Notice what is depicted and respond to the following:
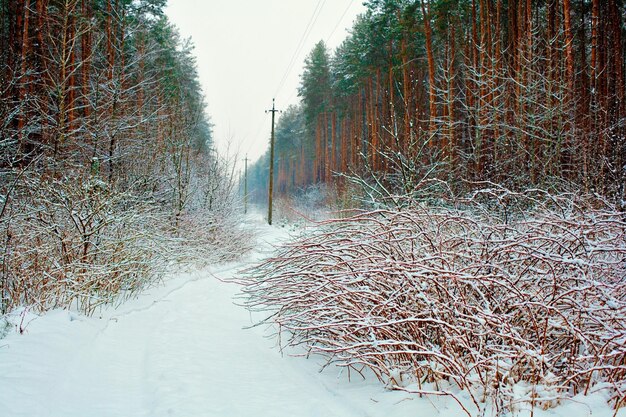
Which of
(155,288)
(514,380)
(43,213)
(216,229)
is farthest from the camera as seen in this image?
(216,229)

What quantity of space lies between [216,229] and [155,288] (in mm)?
5251

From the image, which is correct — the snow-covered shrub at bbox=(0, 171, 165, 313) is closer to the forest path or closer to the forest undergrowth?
the forest undergrowth

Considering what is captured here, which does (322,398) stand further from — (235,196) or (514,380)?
(235,196)

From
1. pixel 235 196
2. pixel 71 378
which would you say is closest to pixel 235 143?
pixel 235 196

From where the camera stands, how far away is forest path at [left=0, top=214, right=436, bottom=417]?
2807mm

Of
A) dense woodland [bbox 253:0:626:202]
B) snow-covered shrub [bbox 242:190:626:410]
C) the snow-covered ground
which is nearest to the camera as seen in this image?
snow-covered shrub [bbox 242:190:626:410]

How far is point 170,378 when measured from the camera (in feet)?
11.2

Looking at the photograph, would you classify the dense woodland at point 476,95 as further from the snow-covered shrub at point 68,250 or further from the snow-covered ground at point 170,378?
the snow-covered shrub at point 68,250

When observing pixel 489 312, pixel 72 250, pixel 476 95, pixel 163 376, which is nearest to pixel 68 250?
pixel 72 250

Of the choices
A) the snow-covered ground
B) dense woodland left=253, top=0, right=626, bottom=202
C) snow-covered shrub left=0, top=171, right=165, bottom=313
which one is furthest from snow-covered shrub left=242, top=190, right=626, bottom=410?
snow-covered shrub left=0, top=171, right=165, bottom=313

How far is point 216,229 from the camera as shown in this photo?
1276cm

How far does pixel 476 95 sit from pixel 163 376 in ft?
45.6

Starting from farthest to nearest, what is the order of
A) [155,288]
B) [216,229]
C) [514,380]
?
[216,229]
[155,288]
[514,380]

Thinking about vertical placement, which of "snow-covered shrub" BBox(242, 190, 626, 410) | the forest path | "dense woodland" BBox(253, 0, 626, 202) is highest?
"dense woodland" BBox(253, 0, 626, 202)
